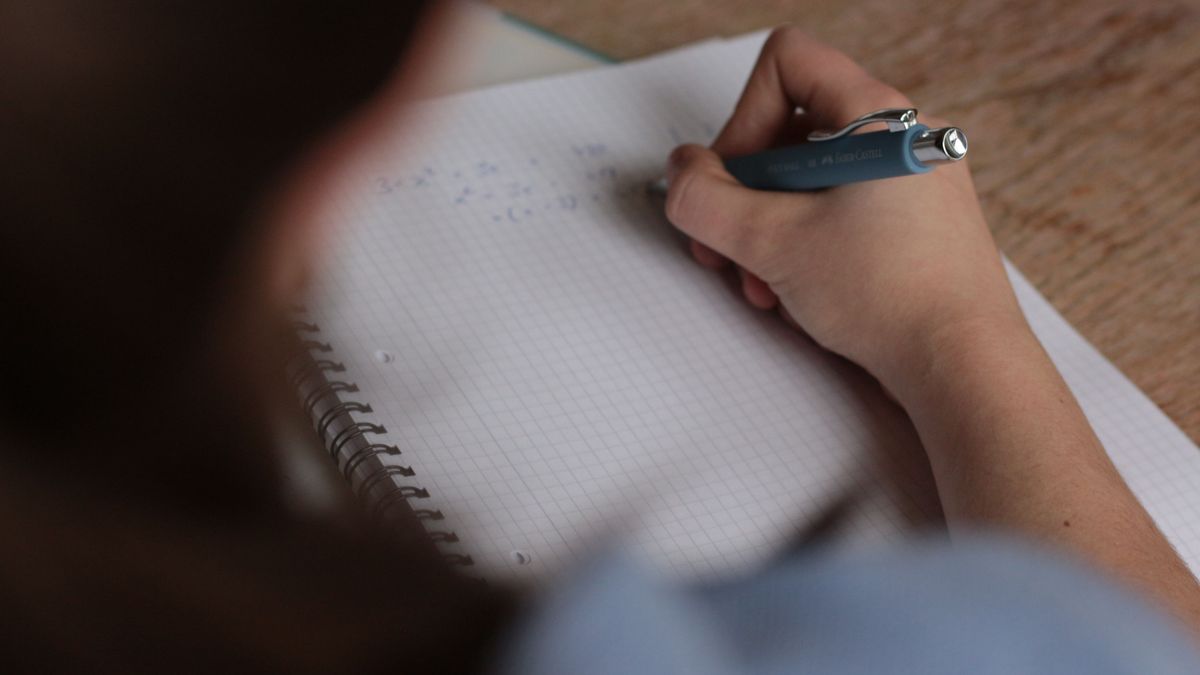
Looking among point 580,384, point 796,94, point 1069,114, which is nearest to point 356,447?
point 580,384

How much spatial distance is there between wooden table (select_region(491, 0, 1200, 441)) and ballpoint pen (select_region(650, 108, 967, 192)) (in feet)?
0.63

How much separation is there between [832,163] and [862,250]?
52 mm

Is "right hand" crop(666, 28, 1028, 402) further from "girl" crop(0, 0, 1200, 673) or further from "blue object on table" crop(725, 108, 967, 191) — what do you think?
"girl" crop(0, 0, 1200, 673)

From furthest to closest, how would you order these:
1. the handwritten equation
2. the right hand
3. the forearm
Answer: the handwritten equation
the right hand
the forearm

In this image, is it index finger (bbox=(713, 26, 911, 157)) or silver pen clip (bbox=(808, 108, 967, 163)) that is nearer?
silver pen clip (bbox=(808, 108, 967, 163))

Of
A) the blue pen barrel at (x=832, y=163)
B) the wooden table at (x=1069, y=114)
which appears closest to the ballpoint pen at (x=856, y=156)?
the blue pen barrel at (x=832, y=163)

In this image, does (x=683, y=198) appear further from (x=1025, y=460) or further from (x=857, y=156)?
(x=1025, y=460)

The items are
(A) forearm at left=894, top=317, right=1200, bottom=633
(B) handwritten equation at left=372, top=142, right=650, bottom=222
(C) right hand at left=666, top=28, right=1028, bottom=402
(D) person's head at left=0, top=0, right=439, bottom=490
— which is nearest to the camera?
(D) person's head at left=0, top=0, right=439, bottom=490

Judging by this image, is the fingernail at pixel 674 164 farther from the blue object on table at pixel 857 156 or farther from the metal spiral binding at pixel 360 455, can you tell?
the metal spiral binding at pixel 360 455

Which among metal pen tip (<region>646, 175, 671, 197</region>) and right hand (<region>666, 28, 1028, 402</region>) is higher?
metal pen tip (<region>646, 175, 671, 197</region>)

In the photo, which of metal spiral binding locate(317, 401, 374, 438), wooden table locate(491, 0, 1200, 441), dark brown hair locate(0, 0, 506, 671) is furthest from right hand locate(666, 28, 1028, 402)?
dark brown hair locate(0, 0, 506, 671)

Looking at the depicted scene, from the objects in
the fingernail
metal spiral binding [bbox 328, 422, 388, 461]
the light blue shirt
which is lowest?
the light blue shirt

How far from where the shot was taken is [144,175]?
22 cm

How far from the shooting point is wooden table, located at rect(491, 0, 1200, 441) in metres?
0.72
